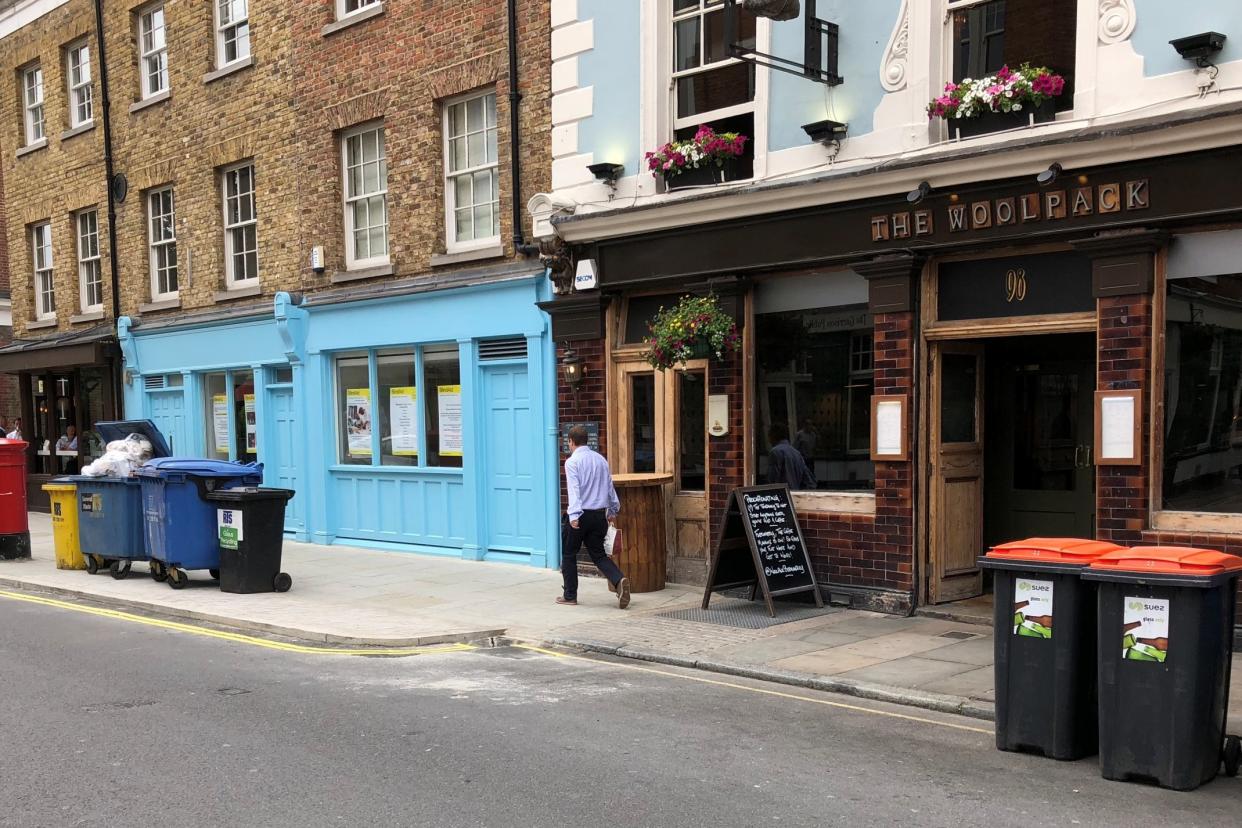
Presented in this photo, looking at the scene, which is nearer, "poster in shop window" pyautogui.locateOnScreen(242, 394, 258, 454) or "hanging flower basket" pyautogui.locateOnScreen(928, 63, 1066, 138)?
"hanging flower basket" pyautogui.locateOnScreen(928, 63, 1066, 138)

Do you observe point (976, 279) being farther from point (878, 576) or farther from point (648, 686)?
point (648, 686)

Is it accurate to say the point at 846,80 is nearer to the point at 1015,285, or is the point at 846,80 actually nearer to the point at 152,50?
the point at 1015,285

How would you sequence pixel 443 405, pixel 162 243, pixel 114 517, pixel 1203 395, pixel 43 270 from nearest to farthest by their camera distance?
pixel 1203 395, pixel 114 517, pixel 443 405, pixel 162 243, pixel 43 270

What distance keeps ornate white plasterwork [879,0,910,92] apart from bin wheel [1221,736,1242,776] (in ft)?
20.1

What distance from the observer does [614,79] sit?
12070mm

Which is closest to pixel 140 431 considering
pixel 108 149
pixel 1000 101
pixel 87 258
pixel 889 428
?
pixel 108 149

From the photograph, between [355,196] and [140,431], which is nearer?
[140,431]

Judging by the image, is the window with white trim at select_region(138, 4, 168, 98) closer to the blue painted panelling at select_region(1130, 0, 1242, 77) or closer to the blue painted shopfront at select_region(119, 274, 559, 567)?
the blue painted shopfront at select_region(119, 274, 559, 567)

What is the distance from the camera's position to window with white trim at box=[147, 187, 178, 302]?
19.0 meters

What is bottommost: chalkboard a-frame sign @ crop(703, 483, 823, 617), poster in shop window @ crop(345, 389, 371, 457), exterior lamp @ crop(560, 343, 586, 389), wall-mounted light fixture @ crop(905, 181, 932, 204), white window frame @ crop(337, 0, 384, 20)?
chalkboard a-frame sign @ crop(703, 483, 823, 617)

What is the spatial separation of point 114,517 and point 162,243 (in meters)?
7.36

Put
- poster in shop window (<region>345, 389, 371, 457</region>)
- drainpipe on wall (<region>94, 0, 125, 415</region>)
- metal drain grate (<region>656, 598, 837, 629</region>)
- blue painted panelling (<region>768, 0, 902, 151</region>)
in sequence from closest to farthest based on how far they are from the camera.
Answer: metal drain grate (<region>656, 598, 837, 629</region>)
blue painted panelling (<region>768, 0, 902, 151</region>)
poster in shop window (<region>345, 389, 371, 457</region>)
drainpipe on wall (<region>94, 0, 125, 415</region>)

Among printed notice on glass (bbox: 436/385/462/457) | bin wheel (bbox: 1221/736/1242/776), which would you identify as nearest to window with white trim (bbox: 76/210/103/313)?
printed notice on glass (bbox: 436/385/462/457)

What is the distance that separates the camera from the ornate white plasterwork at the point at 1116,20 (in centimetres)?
849
